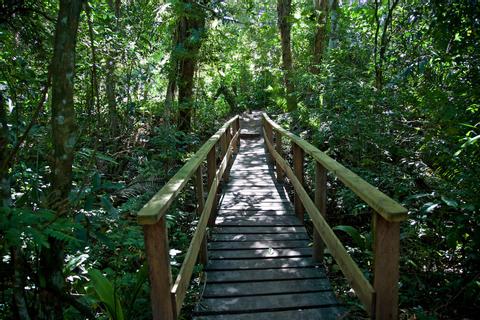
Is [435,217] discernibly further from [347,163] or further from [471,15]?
[347,163]

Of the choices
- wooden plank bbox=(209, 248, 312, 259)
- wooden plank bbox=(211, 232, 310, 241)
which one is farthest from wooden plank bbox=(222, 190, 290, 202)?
wooden plank bbox=(209, 248, 312, 259)

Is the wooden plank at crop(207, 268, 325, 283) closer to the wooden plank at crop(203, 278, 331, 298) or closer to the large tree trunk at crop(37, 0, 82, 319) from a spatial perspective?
the wooden plank at crop(203, 278, 331, 298)

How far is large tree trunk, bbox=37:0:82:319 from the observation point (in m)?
2.35

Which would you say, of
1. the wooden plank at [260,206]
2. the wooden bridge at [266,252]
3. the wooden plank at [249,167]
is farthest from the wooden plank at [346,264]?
the wooden plank at [249,167]

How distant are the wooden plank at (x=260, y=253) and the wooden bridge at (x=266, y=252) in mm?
11

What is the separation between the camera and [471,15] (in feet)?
10.7

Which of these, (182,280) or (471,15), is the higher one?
(471,15)

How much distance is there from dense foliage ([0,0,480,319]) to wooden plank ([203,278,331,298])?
24cm

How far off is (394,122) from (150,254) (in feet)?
17.3

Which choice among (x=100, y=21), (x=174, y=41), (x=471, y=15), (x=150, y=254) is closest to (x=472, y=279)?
(x=471, y=15)

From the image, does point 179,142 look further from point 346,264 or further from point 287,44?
point 287,44

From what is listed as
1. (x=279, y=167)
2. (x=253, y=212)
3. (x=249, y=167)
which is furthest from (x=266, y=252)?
(x=249, y=167)

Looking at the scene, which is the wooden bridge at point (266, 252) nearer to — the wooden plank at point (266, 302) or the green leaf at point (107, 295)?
the wooden plank at point (266, 302)

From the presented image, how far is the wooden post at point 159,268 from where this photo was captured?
7.09 feet
